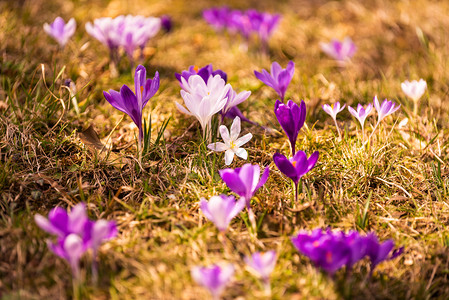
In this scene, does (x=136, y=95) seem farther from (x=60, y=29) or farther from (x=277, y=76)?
(x=60, y=29)

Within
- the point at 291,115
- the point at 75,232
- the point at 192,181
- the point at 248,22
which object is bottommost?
the point at 192,181

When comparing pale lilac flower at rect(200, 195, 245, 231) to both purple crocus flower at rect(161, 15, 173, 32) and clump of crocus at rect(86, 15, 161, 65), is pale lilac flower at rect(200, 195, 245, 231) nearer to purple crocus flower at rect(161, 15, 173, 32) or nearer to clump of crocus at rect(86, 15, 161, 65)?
clump of crocus at rect(86, 15, 161, 65)

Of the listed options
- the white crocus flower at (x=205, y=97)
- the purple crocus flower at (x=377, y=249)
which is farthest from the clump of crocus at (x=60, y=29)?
the purple crocus flower at (x=377, y=249)

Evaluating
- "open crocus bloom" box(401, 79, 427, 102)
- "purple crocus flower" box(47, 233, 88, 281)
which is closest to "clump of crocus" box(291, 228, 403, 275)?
"purple crocus flower" box(47, 233, 88, 281)

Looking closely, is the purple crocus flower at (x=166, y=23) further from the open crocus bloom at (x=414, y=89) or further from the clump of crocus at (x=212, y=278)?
the clump of crocus at (x=212, y=278)

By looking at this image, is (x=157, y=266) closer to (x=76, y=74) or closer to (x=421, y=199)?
(x=421, y=199)

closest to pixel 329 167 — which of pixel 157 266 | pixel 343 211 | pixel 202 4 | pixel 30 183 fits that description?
pixel 343 211

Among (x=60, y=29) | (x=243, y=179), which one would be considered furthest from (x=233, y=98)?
(x=60, y=29)

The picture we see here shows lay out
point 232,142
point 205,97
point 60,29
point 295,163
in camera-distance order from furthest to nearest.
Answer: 1. point 60,29
2. point 232,142
3. point 205,97
4. point 295,163
